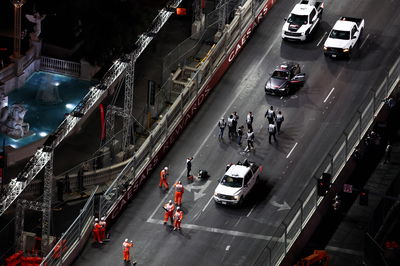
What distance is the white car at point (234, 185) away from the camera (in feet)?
376

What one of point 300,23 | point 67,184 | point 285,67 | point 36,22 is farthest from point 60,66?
point 285,67

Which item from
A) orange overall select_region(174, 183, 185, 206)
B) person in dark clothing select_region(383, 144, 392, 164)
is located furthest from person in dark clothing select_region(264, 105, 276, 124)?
person in dark clothing select_region(383, 144, 392, 164)

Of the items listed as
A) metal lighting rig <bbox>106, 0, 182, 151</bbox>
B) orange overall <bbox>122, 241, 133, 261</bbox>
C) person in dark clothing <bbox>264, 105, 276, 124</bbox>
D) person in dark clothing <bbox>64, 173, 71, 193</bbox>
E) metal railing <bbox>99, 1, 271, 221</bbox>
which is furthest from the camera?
person in dark clothing <bbox>64, 173, 71, 193</bbox>

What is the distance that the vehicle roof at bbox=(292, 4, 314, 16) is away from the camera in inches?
5074

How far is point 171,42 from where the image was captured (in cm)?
14012

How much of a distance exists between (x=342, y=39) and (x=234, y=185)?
17583mm

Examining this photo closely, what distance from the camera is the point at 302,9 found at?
5084 inches

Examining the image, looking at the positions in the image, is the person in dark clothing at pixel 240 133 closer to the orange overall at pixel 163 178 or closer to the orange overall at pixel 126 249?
the orange overall at pixel 163 178

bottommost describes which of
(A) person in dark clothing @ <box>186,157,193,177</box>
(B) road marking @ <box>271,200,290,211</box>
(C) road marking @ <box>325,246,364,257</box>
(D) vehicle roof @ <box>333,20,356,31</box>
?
(C) road marking @ <box>325,246,364,257</box>

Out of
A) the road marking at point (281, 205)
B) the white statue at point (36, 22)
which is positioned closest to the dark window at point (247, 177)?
the road marking at point (281, 205)

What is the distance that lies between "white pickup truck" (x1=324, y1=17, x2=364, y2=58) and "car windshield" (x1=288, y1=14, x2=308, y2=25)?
2.43 metres

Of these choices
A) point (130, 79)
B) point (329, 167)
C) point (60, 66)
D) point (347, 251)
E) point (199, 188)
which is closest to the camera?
point (329, 167)

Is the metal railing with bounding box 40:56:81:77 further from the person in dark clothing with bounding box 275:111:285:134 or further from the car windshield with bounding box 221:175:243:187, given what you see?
the car windshield with bounding box 221:175:243:187

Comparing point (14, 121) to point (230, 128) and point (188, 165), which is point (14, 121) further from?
point (230, 128)
